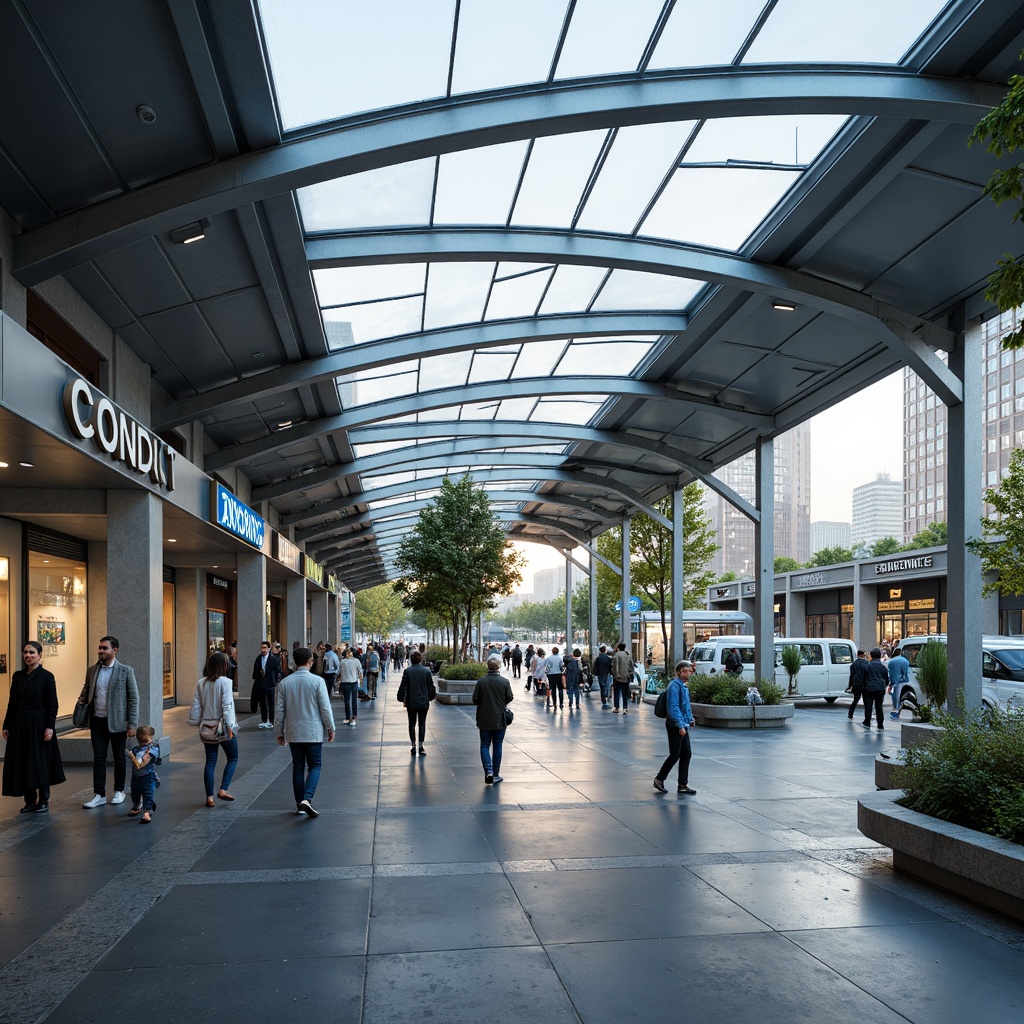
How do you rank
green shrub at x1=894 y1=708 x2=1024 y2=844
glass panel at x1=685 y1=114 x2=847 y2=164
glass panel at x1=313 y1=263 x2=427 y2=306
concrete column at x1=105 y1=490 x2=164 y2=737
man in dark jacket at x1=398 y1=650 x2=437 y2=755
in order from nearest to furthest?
green shrub at x1=894 y1=708 x2=1024 y2=844, glass panel at x1=685 y1=114 x2=847 y2=164, concrete column at x1=105 y1=490 x2=164 y2=737, glass panel at x1=313 y1=263 x2=427 y2=306, man in dark jacket at x1=398 y1=650 x2=437 y2=755

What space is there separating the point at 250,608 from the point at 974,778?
62.7 ft

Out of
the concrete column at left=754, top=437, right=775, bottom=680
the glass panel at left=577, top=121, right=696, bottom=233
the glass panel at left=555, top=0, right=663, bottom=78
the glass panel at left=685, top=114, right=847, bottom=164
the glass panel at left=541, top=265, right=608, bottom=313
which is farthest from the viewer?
the concrete column at left=754, top=437, right=775, bottom=680

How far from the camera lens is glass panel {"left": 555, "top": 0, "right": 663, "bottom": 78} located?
897 cm

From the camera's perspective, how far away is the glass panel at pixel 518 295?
1551cm

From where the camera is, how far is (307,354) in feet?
54.4

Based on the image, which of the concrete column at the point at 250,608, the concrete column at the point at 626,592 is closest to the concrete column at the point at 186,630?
the concrete column at the point at 250,608

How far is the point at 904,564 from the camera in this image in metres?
40.9

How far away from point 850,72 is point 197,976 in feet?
33.2

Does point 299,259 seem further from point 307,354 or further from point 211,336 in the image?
point 307,354

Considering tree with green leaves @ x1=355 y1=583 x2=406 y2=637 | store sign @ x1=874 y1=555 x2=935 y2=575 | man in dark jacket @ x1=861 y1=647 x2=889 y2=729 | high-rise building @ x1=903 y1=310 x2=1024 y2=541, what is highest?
high-rise building @ x1=903 y1=310 x2=1024 y2=541

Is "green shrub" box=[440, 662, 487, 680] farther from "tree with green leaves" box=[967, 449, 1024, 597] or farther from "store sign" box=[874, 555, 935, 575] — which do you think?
"store sign" box=[874, 555, 935, 575]

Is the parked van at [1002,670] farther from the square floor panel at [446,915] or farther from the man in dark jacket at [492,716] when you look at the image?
the square floor panel at [446,915]

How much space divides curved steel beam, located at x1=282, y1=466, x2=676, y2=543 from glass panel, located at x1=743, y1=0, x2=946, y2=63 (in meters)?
21.0

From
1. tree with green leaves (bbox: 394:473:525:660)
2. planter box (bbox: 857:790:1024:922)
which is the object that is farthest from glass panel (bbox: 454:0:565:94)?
tree with green leaves (bbox: 394:473:525:660)
